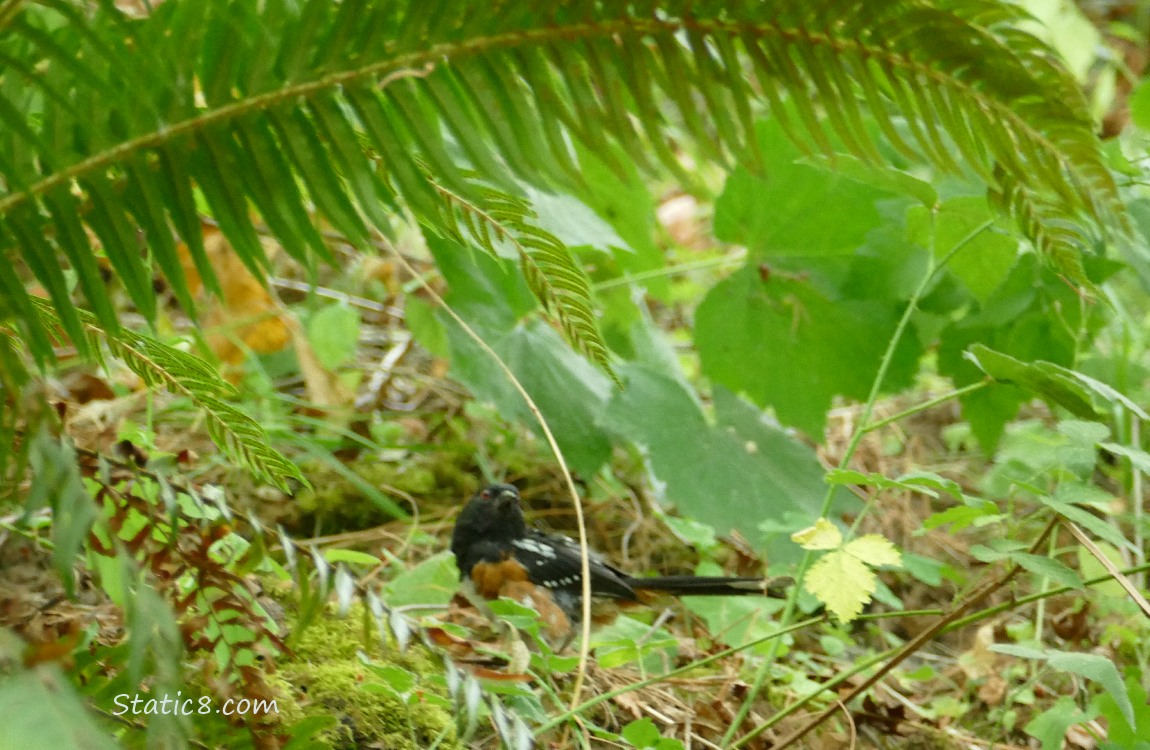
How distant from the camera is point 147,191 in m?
1.07

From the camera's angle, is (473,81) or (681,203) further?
(681,203)

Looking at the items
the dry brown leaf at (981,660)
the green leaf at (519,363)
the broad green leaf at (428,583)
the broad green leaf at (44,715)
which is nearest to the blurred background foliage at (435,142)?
the broad green leaf at (44,715)

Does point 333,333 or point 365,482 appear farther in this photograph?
point 333,333

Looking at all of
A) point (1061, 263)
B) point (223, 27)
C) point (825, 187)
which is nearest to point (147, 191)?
point (223, 27)

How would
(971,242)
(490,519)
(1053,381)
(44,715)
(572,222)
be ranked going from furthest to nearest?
(490,519), (572,222), (971,242), (1053,381), (44,715)

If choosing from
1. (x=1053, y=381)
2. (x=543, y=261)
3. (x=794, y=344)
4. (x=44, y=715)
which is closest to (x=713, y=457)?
(x=794, y=344)

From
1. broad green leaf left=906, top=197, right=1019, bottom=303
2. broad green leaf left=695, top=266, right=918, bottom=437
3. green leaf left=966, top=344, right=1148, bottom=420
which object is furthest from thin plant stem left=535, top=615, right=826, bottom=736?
broad green leaf left=695, top=266, right=918, bottom=437

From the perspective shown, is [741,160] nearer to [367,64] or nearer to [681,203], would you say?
[367,64]

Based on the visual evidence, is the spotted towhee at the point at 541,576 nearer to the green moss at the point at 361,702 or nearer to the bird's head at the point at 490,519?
the bird's head at the point at 490,519

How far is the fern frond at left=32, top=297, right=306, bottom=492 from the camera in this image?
1318 mm

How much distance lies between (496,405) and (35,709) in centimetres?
209

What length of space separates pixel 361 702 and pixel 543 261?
29.7 inches

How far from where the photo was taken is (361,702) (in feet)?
5.18

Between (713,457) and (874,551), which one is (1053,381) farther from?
(713,457)
